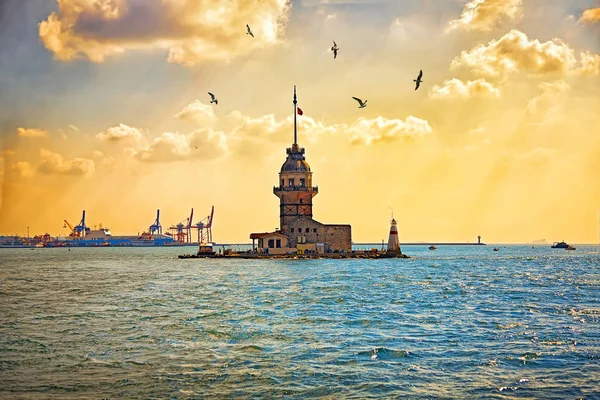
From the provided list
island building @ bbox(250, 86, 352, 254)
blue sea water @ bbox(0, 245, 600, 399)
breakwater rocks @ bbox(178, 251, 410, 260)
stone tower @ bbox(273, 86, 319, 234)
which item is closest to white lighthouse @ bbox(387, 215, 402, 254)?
breakwater rocks @ bbox(178, 251, 410, 260)

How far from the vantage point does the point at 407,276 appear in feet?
251

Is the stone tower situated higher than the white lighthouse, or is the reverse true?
the stone tower

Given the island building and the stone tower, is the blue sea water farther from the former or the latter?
the stone tower

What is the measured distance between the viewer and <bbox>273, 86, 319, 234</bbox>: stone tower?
116 meters

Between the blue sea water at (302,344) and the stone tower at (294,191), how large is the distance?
6020cm

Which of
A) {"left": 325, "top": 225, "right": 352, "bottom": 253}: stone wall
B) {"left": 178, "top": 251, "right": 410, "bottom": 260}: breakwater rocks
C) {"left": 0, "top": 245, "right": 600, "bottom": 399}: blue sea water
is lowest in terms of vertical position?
{"left": 0, "top": 245, "right": 600, "bottom": 399}: blue sea water

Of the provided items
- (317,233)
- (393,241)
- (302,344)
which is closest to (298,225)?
(317,233)

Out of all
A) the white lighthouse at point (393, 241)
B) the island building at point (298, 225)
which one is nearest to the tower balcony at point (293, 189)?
the island building at point (298, 225)

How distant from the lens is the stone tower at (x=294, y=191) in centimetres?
11625

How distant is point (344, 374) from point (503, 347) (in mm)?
8537

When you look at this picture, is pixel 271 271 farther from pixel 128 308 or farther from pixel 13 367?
pixel 13 367

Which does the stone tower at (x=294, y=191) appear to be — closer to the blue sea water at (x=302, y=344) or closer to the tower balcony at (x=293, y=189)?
the tower balcony at (x=293, y=189)

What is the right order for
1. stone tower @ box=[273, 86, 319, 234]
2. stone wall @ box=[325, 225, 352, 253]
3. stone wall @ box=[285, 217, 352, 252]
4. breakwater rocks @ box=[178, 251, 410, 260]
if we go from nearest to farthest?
breakwater rocks @ box=[178, 251, 410, 260], stone wall @ box=[285, 217, 352, 252], stone wall @ box=[325, 225, 352, 253], stone tower @ box=[273, 86, 319, 234]

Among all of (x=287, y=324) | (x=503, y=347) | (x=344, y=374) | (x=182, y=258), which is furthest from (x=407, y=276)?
(x=182, y=258)
